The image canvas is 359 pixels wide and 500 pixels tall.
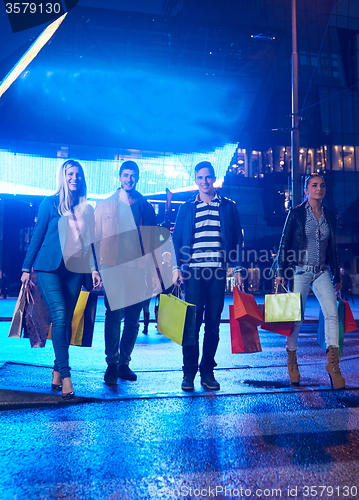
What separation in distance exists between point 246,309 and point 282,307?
15.6 inches

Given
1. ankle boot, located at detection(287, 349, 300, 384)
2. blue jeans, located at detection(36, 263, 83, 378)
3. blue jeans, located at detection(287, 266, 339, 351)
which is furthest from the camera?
ankle boot, located at detection(287, 349, 300, 384)

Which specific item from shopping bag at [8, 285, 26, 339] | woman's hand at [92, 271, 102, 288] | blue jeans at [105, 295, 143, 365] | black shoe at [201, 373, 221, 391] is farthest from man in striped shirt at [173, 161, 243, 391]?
shopping bag at [8, 285, 26, 339]

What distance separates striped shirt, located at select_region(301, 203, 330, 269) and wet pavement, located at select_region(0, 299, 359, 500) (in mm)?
1270

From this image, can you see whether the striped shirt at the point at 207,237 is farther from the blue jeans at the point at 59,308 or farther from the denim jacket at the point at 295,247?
the blue jeans at the point at 59,308

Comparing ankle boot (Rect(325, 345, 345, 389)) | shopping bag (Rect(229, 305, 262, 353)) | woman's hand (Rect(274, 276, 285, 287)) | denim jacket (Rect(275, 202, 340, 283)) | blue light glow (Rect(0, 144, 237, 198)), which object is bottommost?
ankle boot (Rect(325, 345, 345, 389))

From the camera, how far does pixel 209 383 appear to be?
15.4 ft

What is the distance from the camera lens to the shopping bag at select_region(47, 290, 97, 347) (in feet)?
15.4

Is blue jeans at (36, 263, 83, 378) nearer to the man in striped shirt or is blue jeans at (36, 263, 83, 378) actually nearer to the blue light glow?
the man in striped shirt

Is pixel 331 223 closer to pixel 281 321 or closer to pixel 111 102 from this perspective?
pixel 281 321

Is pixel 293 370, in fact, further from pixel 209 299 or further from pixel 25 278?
pixel 25 278

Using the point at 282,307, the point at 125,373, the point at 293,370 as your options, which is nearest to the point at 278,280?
the point at 282,307

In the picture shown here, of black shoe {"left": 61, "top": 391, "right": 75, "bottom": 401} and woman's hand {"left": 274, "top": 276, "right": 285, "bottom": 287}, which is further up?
woman's hand {"left": 274, "top": 276, "right": 285, "bottom": 287}

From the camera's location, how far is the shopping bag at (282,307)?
4.64 m

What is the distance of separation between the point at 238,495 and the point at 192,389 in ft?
7.49
